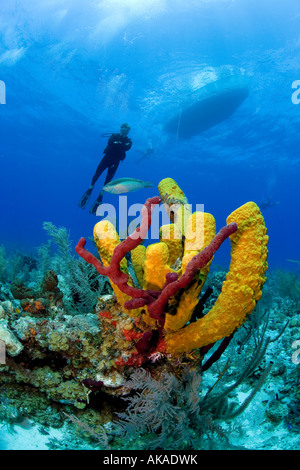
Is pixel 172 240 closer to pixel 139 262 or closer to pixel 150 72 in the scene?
pixel 139 262

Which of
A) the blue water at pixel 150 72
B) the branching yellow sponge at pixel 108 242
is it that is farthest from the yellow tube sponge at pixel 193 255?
the blue water at pixel 150 72

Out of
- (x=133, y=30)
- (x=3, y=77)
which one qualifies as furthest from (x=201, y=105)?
(x=3, y=77)

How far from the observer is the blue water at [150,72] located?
68.7 ft

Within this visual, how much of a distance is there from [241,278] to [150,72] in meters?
27.4

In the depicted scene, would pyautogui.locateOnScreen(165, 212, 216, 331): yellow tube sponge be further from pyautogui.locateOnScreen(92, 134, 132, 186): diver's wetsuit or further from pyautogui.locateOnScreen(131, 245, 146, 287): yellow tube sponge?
pyautogui.locateOnScreen(92, 134, 132, 186): diver's wetsuit

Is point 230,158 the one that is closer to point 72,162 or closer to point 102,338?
point 72,162

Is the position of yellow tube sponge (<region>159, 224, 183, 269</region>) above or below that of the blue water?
below

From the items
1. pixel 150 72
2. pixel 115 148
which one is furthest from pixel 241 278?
pixel 150 72

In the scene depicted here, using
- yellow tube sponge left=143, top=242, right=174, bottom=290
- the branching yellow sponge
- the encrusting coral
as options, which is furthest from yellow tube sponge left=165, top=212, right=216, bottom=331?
the branching yellow sponge

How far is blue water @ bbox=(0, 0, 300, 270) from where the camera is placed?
68.7 feet

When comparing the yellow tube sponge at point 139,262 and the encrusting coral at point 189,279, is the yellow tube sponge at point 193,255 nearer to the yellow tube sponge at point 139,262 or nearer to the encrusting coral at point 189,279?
the encrusting coral at point 189,279

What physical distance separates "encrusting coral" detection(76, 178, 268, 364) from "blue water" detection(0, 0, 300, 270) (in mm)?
14998

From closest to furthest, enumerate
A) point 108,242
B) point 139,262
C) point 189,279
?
point 189,279, point 108,242, point 139,262

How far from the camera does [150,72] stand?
24172mm
